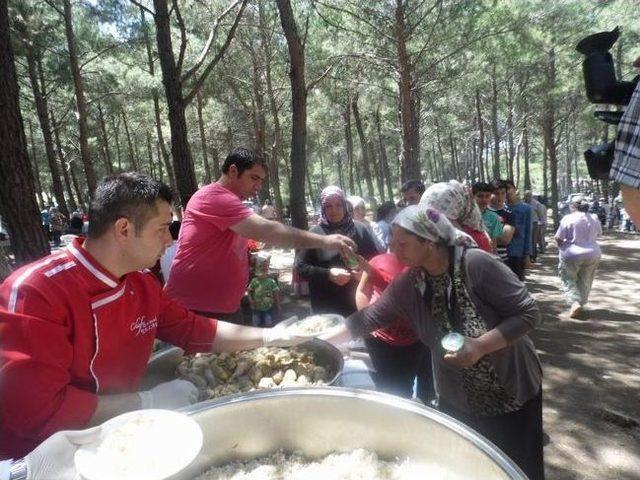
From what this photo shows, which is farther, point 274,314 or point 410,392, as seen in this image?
point 274,314

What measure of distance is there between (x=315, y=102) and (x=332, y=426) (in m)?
22.9

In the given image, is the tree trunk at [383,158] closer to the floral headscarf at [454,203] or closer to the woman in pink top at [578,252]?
the woman in pink top at [578,252]

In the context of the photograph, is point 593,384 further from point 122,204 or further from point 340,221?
point 122,204

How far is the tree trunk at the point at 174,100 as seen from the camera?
6.06 m

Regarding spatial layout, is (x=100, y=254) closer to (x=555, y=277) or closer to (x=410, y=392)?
(x=410, y=392)

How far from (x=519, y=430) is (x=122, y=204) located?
6.14 ft

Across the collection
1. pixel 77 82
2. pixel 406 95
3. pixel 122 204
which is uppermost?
pixel 77 82

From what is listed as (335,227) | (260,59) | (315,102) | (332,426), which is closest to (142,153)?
(315,102)

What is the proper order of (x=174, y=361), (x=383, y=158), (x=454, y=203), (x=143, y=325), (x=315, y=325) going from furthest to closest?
(x=383, y=158), (x=454, y=203), (x=315, y=325), (x=174, y=361), (x=143, y=325)

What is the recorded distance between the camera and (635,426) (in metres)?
3.64

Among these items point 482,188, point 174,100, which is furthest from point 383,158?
point 482,188

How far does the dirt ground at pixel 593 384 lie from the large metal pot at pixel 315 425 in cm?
245

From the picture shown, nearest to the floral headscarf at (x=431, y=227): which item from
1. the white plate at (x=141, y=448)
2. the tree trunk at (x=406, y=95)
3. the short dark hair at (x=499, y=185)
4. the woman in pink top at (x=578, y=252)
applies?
the white plate at (x=141, y=448)

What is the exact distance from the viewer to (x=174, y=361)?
2.06 meters
